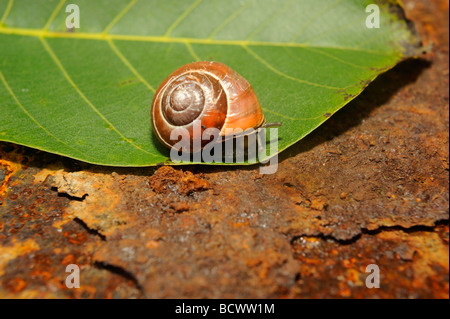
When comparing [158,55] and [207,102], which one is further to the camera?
[158,55]

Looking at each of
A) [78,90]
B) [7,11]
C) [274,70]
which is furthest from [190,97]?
[7,11]

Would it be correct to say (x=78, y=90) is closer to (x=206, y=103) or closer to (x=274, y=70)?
(x=206, y=103)

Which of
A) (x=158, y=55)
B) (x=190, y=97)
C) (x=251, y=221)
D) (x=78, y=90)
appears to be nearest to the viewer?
(x=251, y=221)

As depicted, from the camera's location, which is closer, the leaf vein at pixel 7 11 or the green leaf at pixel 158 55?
the green leaf at pixel 158 55

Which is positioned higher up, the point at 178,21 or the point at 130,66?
the point at 178,21

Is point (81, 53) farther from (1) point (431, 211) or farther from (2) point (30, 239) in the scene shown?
(1) point (431, 211)

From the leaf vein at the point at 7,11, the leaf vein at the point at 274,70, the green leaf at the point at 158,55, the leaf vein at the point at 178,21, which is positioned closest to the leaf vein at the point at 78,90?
the green leaf at the point at 158,55

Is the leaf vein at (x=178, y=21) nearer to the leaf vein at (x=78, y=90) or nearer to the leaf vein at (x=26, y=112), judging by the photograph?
the leaf vein at (x=78, y=90)
